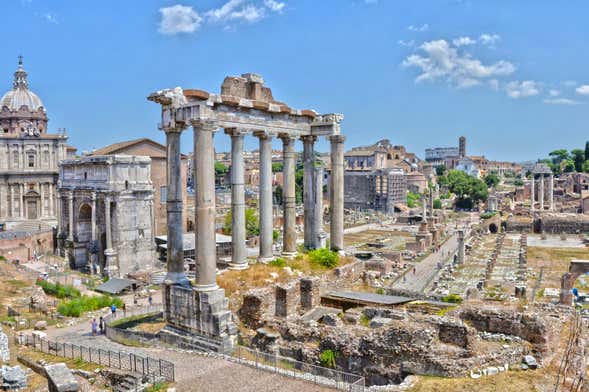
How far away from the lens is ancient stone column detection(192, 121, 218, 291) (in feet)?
55.7

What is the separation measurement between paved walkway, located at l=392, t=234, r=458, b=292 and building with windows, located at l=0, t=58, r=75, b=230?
128 ft

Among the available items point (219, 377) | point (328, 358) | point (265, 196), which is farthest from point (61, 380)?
point (265, 196)

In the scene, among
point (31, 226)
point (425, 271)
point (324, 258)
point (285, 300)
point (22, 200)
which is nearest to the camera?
point (285, 300)

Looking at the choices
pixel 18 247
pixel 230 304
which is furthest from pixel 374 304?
pixel 18 247

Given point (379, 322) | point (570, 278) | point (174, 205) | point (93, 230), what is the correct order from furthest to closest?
point (93, 230), point (570, 278), point (174, 205), point (379, 322)

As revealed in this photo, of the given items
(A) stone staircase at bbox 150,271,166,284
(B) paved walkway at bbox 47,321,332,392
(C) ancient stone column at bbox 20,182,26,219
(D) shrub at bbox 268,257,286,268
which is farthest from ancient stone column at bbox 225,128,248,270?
(C) ancient stone column at bbox 20,182,26,219

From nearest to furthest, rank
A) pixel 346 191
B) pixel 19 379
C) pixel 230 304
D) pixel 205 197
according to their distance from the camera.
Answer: pixel 19 379 → pixel 205 197 → pixel 230 304 → pixel 346 191

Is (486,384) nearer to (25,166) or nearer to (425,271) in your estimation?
(425,271)

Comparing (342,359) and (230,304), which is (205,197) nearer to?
(230,304)

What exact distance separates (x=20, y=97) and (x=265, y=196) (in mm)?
51014

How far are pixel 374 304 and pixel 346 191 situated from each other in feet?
311

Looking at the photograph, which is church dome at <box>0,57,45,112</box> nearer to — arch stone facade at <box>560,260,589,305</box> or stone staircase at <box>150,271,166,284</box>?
stone staircase at <box>150,271,166,284</box>

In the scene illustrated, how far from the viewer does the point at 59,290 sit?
32156 millimetres

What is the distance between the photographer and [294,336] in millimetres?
16266
